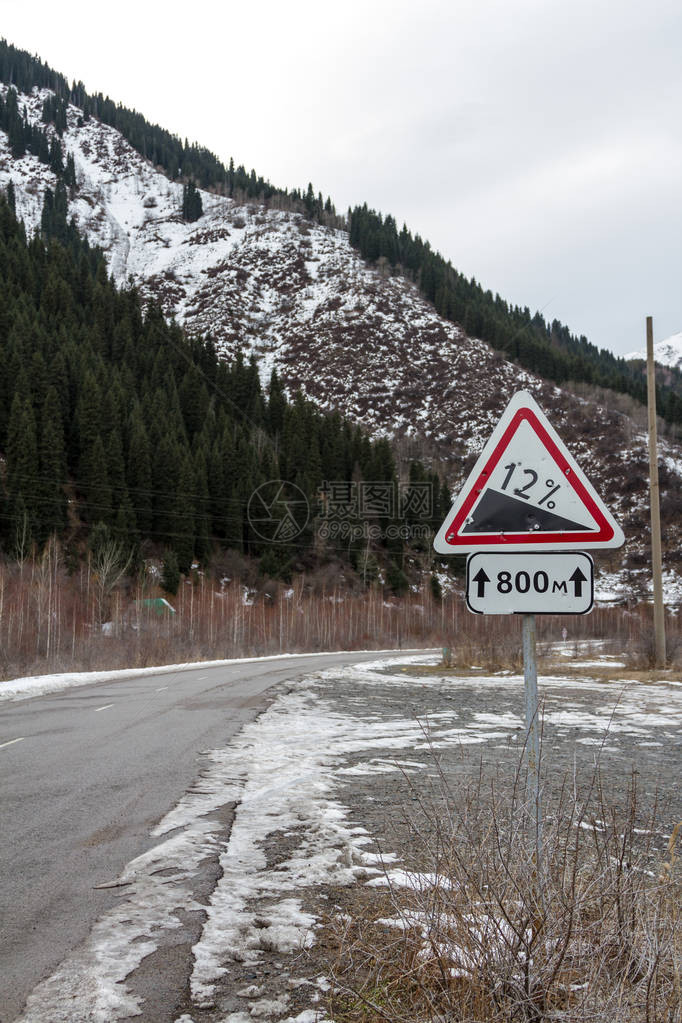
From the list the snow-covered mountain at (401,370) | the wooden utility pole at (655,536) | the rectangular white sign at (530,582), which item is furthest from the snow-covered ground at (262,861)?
the snow-covered mountain at (401,370)

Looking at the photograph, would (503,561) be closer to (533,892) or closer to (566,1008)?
(533,892)

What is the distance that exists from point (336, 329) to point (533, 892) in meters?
175

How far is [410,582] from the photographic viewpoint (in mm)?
96438

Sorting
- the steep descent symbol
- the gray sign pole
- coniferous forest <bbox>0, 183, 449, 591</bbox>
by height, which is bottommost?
the gray sign pole

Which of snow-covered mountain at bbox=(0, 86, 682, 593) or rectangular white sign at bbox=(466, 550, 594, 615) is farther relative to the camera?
snow-covered mountain at bbox=(0, 86, 682, 593)

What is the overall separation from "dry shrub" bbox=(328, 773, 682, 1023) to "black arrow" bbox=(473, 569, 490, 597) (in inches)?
37.6

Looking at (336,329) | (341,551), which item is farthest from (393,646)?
(336,329)

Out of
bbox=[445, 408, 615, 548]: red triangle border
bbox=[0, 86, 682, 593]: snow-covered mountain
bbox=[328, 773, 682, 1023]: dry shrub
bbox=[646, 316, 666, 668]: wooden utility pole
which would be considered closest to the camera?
bbox=[328, 773, 682, 1023]: dry shrub

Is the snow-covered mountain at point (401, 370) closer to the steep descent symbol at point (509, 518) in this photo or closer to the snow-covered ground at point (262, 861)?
the snow-covered ground at point (262, 861)

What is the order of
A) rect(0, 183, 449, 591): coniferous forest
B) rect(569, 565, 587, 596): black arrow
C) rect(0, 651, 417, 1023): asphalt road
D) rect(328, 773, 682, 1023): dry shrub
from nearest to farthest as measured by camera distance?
1. rect(328, 773, 682, 1023): dry shrub
2. rect(569, 565, 587, 596): black arrow
3. rect(0, 651, 417, 1023): asphalt road
4. rect(0, 183, 449, 591): coniferous forest

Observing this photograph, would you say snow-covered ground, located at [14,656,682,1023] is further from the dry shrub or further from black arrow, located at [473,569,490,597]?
black arrow, located at [473,569,490,597]

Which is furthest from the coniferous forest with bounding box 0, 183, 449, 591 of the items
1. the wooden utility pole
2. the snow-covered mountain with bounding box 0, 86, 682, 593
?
the wooden utility pole

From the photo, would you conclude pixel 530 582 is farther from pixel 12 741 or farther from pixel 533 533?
pixel 12 741

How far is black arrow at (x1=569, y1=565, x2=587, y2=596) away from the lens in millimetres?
3273
